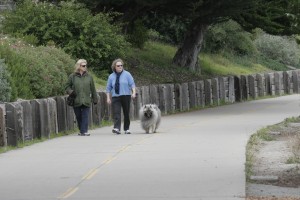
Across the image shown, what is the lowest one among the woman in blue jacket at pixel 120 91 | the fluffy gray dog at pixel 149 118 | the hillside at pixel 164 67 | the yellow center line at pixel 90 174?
the yellow center line at pixel 90 174

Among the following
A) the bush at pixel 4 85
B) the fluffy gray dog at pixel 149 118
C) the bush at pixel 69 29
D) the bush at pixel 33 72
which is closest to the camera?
the bush at pixel 4 85

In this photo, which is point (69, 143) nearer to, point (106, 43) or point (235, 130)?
point (235, 130)

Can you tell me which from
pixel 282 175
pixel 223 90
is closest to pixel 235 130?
pixel 282 175

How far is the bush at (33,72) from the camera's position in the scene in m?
23.4

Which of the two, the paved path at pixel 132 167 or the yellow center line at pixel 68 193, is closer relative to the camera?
the yellow center line at pixel 68 193

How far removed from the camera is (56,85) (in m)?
24.8

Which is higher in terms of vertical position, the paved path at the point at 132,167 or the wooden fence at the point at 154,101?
the wooden fence at the point at 154,101

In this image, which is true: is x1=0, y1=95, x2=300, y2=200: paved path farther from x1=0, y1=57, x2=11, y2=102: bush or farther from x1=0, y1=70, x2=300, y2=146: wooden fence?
x1=0, y1=57, x2=11, y2=102: bush

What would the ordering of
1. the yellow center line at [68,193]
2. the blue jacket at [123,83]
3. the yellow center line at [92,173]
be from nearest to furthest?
1. the yellow center line at [68,193]
2. the yellow center line at [92,173]
3. the blue jacket at [123,83]

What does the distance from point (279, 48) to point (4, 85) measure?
43065 mm

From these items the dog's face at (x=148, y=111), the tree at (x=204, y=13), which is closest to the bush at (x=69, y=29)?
the tree at (x=204, y=13)

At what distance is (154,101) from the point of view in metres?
32.6

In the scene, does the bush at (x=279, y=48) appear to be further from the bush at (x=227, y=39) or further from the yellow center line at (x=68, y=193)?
the yellow center line at (x=68, y=193)

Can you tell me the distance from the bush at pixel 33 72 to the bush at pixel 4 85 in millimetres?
388
